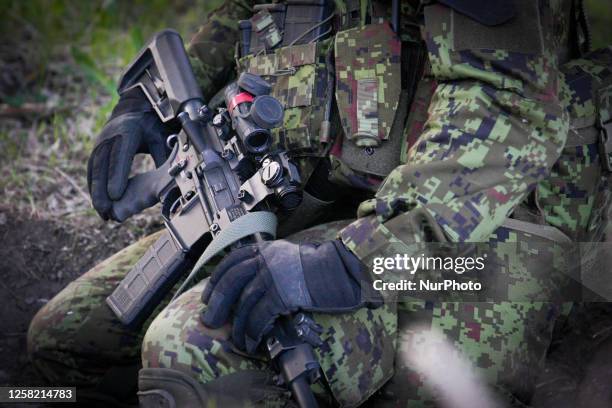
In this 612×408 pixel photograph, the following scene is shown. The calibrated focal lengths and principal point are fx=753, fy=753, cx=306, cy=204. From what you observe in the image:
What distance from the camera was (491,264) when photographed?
215cm

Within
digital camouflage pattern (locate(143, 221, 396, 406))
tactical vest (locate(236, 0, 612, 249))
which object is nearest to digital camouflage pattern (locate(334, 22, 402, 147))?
tactical vest (locate(236, 0, 612, 249))

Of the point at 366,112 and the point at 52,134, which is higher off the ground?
the point at 366,112

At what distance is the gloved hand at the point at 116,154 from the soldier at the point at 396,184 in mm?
446

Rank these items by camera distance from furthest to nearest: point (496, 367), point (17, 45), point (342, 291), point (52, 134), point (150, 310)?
point (17, 45)
point (52, 134)
point (150, 310)
point (496, 367)
point (342, 291)

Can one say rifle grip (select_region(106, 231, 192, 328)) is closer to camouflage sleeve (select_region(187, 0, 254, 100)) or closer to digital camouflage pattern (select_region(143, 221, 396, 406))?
digital camouflage pattern (select_region(143, 221, 396, 406))

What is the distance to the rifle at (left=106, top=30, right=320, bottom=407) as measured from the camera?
6.28 feet

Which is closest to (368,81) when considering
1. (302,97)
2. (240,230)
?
(302,97)

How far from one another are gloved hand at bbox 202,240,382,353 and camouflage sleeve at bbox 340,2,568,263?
0.07 m

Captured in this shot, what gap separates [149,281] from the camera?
8.02ft

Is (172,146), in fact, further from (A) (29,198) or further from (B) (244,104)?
(A) (29,198)

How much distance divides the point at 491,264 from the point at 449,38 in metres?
0.65

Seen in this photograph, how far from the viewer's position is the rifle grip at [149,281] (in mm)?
2408

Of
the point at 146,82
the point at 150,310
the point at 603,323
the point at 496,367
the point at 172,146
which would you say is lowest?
the point at 603,323

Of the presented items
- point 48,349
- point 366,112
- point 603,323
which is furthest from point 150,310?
point 603,323
